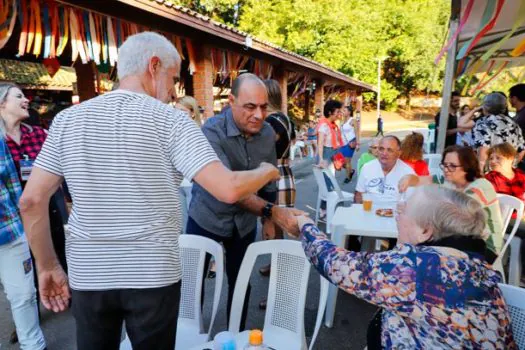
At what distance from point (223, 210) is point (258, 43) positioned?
22.0ft

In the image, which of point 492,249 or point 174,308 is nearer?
point 174,308

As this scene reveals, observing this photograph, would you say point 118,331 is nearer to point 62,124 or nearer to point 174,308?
point 174,308

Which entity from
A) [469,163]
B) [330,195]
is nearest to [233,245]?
[469,163]

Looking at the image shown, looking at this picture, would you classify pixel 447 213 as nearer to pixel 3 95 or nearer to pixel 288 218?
pixel 288 218

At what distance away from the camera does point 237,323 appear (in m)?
2.00

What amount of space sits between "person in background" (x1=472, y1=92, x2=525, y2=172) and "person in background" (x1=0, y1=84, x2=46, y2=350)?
174 inches

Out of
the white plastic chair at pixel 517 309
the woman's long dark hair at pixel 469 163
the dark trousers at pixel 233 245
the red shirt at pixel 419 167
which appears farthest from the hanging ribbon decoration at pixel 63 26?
the white plastic chair at pixel 517 309

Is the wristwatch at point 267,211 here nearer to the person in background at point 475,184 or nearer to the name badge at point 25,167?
the person in background at point 475,184

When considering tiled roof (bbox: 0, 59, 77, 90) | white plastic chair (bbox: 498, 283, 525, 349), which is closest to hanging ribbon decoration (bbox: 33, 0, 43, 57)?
white plastic chair (bbox: 498, 283, 525, 349)

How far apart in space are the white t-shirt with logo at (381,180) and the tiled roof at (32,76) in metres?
10.4

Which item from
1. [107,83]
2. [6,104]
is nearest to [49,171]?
[6,104]

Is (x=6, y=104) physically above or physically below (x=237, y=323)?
above

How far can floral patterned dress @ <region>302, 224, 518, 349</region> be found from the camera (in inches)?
45.3

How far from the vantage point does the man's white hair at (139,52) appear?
123 cm
